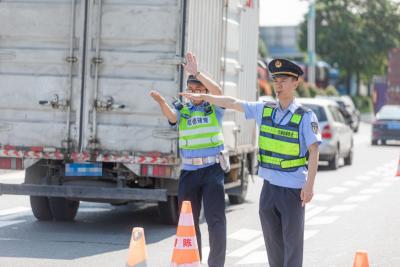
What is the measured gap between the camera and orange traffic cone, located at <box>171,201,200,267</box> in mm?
8289

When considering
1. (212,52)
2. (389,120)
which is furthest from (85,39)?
(389,120)

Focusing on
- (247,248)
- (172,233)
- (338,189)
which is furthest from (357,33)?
(247,248)

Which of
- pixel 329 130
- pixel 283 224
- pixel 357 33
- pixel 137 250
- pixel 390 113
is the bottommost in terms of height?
pixel 137 250

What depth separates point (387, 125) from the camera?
3647cm

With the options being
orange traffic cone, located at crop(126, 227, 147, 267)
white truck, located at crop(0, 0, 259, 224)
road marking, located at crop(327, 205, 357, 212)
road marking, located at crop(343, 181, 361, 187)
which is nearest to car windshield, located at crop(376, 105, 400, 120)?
road marking, located at crop(343, 181, 361, 187)

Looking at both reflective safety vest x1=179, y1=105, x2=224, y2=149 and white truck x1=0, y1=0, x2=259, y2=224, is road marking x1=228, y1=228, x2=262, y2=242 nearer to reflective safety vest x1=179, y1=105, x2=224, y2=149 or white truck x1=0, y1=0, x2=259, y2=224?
Answer: white truck x1=0, y1=0, x2=259, y2=224

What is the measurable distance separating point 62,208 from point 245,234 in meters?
2.30

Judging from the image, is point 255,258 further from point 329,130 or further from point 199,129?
point 329,130

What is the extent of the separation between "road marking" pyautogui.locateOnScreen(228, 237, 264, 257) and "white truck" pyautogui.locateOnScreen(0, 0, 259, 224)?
106 centimetres

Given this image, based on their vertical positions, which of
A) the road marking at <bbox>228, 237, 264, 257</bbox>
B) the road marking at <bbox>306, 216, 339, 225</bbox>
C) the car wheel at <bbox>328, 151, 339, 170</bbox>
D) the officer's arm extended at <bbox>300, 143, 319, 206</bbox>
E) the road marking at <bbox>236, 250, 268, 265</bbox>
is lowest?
the road marking at <bbox>236, 250, 268, 265</bbox>

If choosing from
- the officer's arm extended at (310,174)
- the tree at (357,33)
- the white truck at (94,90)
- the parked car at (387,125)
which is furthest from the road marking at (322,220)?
the tree at (357,33)

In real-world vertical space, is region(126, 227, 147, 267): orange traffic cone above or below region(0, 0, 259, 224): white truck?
below

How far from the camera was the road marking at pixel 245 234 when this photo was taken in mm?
12445

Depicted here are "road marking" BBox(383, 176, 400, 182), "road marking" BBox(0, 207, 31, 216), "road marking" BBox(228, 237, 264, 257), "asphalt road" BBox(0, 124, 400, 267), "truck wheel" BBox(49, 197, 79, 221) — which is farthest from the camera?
"road marking" BBox(383, 176, 400, 182)
